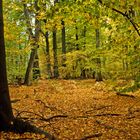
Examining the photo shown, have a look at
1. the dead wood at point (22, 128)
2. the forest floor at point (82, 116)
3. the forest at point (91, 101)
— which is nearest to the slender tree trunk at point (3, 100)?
the forest at point (91, 101)

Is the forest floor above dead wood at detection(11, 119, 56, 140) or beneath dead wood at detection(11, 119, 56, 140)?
beneath

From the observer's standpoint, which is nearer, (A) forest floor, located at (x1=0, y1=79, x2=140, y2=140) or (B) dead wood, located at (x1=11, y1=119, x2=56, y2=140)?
(B) dead wood, located at (x1=11, y1=119, x2=56, y2=140)

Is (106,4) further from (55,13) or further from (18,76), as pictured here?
(18,76)

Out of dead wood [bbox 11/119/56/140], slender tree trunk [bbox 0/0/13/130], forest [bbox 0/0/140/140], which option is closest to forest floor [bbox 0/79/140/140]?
forest [bbox 0/0/140/140]

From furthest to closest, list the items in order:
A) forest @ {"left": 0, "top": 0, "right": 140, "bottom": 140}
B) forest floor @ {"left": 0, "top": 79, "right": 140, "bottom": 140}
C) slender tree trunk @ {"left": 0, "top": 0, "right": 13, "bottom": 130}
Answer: forest floor @ {"left": 0, "top": 79, "right": 140, "bottom": 140}
forest @ {"left": 0, "top": 0, "right": 140, "bottom": 140}
slender tree trunk @ {"left": 0, "top": 0, "right": 13, "bottom": 130}

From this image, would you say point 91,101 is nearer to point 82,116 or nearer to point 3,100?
point 82,116

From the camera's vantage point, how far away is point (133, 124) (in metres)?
10.8

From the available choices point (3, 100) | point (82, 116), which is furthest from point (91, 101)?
point (3, 100)

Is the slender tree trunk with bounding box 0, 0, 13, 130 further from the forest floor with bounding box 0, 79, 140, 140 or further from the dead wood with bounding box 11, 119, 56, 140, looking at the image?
the forest floor with bounding box 0, 79, 140, 140

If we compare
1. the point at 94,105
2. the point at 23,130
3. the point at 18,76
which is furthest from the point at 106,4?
the point at 18,76

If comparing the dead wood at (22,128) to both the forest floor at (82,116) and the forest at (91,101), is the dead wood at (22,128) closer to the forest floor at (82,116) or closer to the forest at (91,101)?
the forest at (91,101)

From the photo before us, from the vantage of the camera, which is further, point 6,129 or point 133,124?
point 133,124

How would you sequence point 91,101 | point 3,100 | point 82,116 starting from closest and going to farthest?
point 3,100 < point 82,116 < point 91,101

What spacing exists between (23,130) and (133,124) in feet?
12.7
